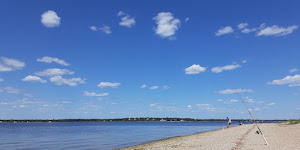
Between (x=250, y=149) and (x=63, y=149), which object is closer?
(x=250, y=149)

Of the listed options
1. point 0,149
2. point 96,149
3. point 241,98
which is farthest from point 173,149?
point 0,149

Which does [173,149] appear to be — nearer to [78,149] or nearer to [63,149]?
[78,149]

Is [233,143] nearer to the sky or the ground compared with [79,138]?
nearer to the sky

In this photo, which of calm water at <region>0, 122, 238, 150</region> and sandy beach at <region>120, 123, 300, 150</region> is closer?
sandy beach at <region>120, 123, 300, 150</region>

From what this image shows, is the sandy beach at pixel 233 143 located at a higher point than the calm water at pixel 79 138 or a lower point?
higher

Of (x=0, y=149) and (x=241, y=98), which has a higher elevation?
(x=241, y=98)

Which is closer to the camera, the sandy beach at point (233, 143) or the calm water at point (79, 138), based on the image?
the sandy beach at point (233, 143)

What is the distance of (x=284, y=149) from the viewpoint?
639 inches

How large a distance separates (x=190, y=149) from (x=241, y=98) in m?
6.95

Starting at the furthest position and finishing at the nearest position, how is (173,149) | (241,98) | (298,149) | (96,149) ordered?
(96,149) → (241,98) → (173,149) → (298,149)

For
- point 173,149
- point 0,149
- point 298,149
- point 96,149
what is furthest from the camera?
point 0,149

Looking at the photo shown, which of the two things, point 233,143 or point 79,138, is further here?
point 79,138

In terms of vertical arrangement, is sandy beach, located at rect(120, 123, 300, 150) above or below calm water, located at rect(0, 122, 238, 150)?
above

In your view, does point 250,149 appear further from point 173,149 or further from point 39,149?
point 39,149
